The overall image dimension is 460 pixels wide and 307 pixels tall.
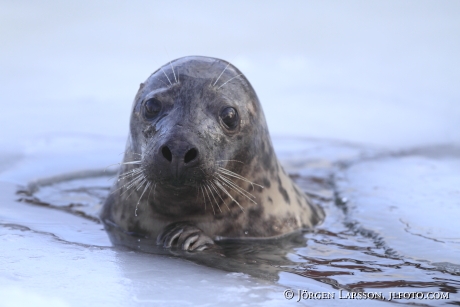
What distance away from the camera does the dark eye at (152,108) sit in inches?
140

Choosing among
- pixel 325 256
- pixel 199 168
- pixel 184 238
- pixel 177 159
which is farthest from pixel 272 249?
pixel 177 159

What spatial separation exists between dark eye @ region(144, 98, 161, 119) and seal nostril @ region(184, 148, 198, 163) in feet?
1.55

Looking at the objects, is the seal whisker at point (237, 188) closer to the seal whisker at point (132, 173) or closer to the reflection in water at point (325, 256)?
the reflection in water at point (325, 256)

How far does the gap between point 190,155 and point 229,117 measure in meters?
0.50

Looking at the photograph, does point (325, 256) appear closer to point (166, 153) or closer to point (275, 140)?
point (166, 153)

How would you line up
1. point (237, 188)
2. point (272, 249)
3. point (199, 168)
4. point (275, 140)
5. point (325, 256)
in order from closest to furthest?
point (199, 168) → point (325, 256) → point (272, 249) → point (237, 188) → point (275, 140)

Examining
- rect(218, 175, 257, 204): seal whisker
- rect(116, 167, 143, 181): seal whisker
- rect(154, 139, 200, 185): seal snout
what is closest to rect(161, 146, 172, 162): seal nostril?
rect(154, 139, 200, 185): seal snout

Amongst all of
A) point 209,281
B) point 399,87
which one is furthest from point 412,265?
point 399,87

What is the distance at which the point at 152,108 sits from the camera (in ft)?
11.7

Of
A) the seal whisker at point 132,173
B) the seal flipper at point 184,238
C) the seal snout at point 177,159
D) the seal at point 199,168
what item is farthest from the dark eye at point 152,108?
the seal flipper at point 184,238

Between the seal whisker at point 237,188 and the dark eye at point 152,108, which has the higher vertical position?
the dark eye at point 152,108

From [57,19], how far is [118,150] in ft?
11.4

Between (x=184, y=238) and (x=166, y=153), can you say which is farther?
(x=184, y=238)

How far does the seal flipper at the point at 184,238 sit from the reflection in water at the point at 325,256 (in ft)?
0.18
